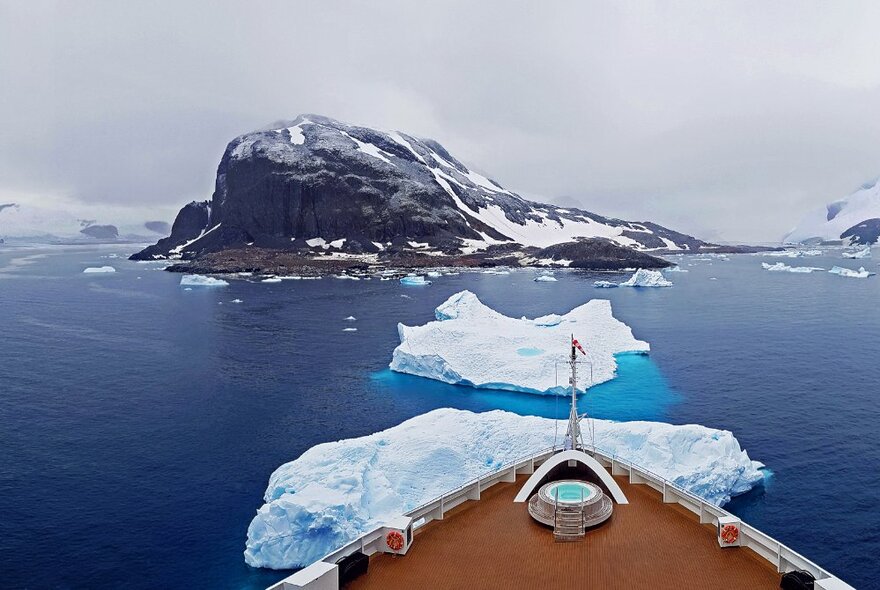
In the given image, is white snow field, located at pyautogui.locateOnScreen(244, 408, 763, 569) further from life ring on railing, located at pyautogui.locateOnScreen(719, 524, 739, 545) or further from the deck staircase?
life ring on railing, located at pyautogui.locateOnScreen(719, 524, 739, 545)

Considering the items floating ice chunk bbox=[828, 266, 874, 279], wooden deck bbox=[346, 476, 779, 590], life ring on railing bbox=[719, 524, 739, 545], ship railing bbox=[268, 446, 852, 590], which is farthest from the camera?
floating ice chunk bbox=[828, 266, 874, 279]

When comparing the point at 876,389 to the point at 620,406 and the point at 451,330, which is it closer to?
the point at 620,406

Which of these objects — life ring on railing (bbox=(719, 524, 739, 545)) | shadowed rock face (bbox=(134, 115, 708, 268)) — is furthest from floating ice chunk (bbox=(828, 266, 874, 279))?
life ring on railing (bbox=(719, 524, 739, 545))

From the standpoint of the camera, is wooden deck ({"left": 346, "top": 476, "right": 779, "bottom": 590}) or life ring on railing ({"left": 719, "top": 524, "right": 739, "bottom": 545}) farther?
life ring on railing ({"left": 719, "top": 524, "right": 739, "bottom": 545})

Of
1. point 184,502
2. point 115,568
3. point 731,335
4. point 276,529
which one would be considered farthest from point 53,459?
point 731,335

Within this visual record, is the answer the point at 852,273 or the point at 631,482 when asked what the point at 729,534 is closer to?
the point at 631,482

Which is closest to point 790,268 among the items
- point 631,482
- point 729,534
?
point 631,482
